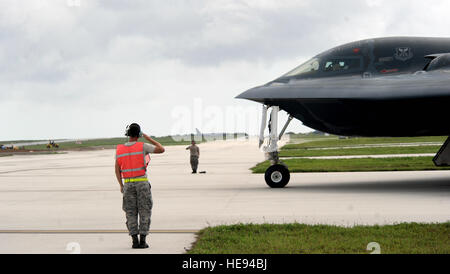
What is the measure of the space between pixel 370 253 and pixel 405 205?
5709mm

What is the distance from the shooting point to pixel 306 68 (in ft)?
56.6

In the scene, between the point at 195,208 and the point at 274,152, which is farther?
the point at 274,152

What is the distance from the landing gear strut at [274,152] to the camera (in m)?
17.0

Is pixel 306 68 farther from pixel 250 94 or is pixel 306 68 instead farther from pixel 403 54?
pixel 403 54

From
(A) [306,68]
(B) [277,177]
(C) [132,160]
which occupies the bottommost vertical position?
(B) [277,177]

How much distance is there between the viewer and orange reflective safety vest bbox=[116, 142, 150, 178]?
845 centimetres

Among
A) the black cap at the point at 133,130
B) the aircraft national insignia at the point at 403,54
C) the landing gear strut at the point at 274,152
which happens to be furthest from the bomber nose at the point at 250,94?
the black cap at the point at 133,130

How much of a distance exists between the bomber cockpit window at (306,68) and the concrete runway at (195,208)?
3.71 m

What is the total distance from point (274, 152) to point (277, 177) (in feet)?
2.84

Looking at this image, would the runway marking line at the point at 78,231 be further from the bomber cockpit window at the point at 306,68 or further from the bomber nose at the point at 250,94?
the bomber cockpit window at the point at 306,68

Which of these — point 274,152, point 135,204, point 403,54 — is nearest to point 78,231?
point 135,204

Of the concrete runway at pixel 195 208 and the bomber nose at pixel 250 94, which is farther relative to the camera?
the bomber nose at pixel 250 94

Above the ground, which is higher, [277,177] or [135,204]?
[135,204]
